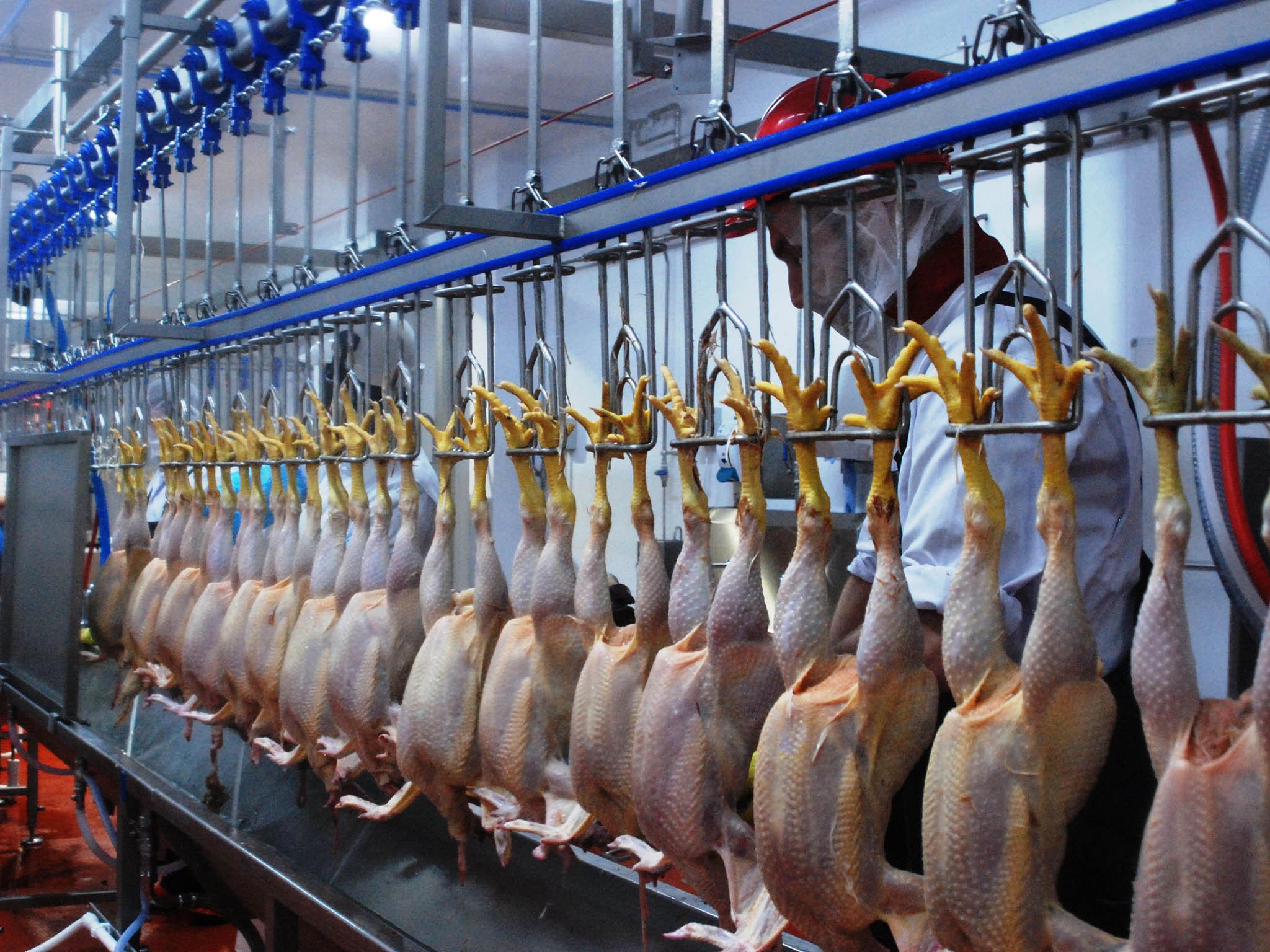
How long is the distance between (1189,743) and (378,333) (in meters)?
3.56

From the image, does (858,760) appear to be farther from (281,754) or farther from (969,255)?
(281,754)

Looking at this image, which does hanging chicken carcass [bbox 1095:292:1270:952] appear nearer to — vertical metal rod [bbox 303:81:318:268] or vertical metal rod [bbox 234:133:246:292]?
vertical metal rod [bbox 303:81:318:268]

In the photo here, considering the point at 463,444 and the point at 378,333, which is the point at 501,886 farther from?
the point at 378,333

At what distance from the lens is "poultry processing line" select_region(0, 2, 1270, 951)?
1190mm

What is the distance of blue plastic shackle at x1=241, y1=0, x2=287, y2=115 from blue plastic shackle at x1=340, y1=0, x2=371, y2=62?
16.8 inches

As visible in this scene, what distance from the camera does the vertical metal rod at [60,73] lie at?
14.8 ft

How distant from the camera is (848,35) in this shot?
152 cm

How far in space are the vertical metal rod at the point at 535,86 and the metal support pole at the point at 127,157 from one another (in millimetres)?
1569

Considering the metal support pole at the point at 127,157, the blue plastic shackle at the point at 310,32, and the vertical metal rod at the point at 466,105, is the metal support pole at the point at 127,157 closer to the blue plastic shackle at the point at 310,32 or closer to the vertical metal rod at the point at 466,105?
the blue plastic shackle at the point at 310,32

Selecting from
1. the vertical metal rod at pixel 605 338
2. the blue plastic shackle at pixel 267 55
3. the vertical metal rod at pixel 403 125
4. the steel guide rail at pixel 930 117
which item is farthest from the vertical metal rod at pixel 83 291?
the vertical metal rod at pixel 605 338

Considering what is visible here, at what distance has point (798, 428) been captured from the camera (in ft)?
4.84

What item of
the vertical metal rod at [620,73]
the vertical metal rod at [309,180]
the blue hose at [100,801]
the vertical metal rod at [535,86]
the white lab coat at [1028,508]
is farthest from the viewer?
the blue hose at [100,801]

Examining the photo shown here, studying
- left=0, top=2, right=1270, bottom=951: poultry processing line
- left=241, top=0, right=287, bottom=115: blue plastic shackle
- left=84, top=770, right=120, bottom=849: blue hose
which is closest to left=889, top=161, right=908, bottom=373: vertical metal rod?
left=0, top=2, right=1270, bottom=951: poultry processing line

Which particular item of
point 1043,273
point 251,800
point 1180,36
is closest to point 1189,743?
point 1043,273
